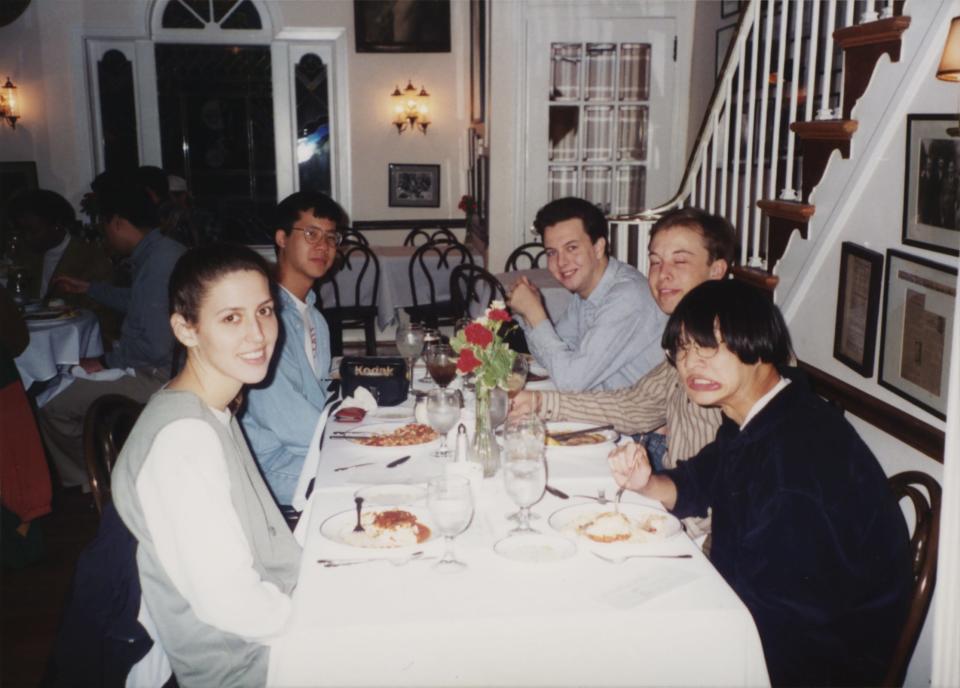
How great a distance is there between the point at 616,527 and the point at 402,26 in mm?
7028

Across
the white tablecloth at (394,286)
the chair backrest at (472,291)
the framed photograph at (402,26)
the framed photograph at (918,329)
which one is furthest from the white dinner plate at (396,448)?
the framed photograph at (402,26)

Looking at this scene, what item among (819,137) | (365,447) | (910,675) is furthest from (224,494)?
(819,137)

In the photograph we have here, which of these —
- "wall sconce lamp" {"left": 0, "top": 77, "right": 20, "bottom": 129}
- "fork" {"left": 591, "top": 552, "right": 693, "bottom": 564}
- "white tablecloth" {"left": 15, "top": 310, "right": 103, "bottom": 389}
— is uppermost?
"wall sconce lamp" {"left": 0, "top": 77, "right": 20, "bottom": 129}

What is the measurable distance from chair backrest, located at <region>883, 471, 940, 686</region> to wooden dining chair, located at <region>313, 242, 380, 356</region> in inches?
171

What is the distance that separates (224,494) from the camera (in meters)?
1.33

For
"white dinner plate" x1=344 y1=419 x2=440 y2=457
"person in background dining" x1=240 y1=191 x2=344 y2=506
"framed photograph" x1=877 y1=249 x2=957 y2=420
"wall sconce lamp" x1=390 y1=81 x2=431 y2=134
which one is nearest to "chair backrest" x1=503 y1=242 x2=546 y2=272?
"wall sconce lamp" x1=390 y1=81 x2=431 y2=134

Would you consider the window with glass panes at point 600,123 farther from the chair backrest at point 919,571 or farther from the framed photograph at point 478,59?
the chair backrest at point 919,571

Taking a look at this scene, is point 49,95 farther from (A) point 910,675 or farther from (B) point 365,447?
(A) point 910,675

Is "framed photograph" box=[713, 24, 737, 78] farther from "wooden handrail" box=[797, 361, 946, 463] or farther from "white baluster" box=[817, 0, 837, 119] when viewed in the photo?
"wooden handrail" box=[797, 361, 946, 463]

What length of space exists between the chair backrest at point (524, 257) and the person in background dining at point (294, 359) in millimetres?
3106

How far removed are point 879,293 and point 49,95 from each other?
7565 millimetres

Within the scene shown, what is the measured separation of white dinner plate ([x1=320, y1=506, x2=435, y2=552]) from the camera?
1443 millimetres

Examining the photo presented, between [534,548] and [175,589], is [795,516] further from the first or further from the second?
[175,589]

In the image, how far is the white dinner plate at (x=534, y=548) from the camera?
1398mm
